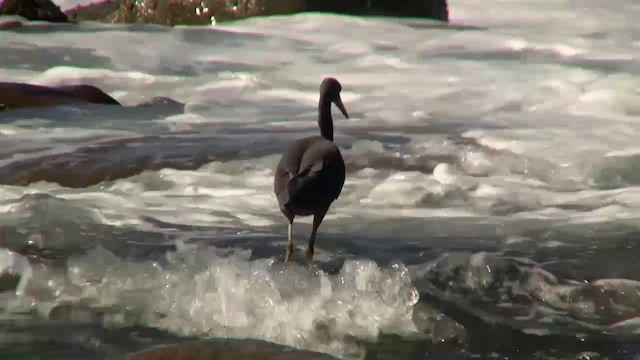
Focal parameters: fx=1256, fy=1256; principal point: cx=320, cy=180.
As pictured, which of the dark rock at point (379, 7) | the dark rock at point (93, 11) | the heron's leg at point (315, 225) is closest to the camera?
the heron's leg at point (315, 225)

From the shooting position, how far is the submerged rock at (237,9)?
59.9 feet

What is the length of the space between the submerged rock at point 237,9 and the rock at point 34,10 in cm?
76

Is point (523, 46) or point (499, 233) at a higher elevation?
point (499, 233)

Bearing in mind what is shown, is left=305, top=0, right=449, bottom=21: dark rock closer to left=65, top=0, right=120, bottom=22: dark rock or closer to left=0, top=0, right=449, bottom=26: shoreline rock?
left=0, top=0, right=449, bottom=26: shoreline rock

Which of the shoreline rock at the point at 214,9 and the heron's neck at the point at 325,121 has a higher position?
the heron's neck at the point at 325,121

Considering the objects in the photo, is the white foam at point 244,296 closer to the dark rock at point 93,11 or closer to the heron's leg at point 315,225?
the heron's leg at point 315,225

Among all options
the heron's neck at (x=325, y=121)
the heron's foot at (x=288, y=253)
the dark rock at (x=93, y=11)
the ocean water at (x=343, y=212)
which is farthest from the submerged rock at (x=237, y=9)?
the heron's foot at (x=288, y=253)

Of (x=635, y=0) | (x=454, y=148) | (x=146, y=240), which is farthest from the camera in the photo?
(x=635, y=0)

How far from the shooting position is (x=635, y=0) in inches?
994

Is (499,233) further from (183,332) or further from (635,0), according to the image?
(635,0)

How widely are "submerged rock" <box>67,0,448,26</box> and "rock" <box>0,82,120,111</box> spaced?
20.4 feet

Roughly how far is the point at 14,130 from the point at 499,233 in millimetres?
5117

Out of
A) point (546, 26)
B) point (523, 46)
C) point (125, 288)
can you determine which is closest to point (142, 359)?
point (125, 288)

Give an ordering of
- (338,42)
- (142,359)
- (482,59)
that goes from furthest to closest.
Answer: (338,42), (482,59), (142,359)
